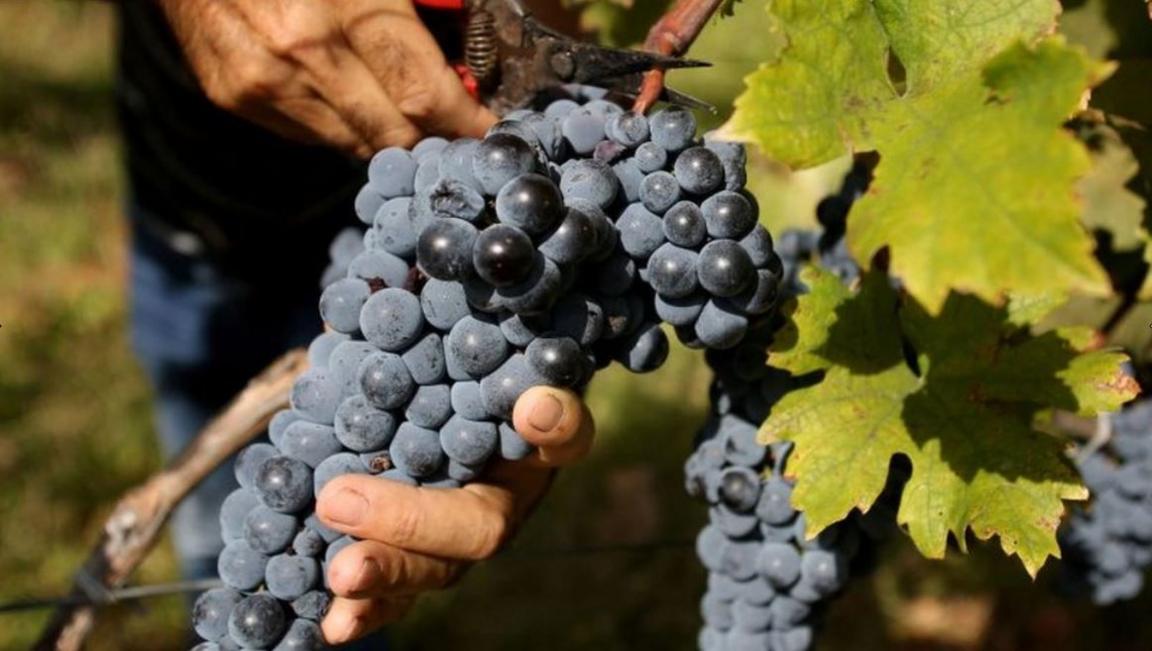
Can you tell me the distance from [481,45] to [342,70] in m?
0.12

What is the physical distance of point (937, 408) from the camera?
3.44 feet

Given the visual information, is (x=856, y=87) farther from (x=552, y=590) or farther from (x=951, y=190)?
(x=552, y=590)

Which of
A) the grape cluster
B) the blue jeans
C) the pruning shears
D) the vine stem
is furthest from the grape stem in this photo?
the blue jeans

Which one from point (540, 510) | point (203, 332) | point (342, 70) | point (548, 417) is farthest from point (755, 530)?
point (540, 510)

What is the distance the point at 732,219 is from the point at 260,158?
1013mm

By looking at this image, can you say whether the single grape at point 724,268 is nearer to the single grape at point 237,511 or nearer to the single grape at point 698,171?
the single grape at point 698,171

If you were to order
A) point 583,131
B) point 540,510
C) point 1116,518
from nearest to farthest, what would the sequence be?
1. point 583,131
2. point 1116,518
3. point 540,510

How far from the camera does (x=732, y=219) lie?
913 mm

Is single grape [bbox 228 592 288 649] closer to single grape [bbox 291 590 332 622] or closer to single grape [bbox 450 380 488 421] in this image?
single grape [bbox 291 590 332 622]

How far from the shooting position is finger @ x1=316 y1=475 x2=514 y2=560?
94 centimetres

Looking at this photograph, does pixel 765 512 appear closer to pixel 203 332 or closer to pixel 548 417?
pixel 548 417

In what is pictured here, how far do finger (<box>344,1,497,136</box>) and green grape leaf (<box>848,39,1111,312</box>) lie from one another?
1.22 feet

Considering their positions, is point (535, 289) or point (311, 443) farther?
point (311, 443)

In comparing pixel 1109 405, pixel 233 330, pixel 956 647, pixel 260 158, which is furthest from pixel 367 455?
pixel 956 647
